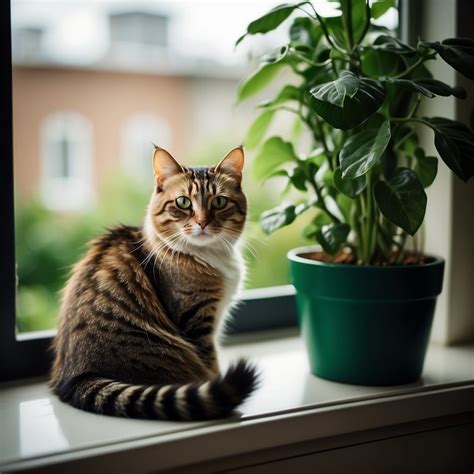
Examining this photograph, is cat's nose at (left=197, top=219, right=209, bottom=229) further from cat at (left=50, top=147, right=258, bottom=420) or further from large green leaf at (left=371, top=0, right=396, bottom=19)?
large green leaf at (left=371, top=0, right=396, bottom=19)

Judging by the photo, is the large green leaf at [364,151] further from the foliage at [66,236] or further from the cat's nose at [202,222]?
the foliage at [66,236]

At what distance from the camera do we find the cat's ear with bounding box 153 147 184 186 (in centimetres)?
111

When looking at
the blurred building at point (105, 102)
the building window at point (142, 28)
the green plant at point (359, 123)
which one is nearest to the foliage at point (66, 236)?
the blurred building at point (105, 102)

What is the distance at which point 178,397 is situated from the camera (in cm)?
91

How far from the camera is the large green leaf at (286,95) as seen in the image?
4.03 ft

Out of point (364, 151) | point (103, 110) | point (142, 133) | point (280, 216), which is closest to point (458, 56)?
point (364, 151)

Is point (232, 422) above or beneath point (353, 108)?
beneath

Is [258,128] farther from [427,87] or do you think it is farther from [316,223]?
[427,87]

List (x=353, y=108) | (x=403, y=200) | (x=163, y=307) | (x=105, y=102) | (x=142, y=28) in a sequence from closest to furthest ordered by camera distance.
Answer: (x=353, y=108)
(x=403, y=200)
(x=163, y=307)
(x=142, y=28)
(x=105, y=102)

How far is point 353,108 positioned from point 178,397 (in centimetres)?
55

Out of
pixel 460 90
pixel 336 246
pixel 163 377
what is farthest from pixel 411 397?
pixel 460 90

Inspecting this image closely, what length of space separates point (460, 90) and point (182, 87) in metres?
5.91

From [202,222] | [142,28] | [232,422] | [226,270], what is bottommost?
[232,422]

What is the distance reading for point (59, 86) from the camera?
601 centimetres
